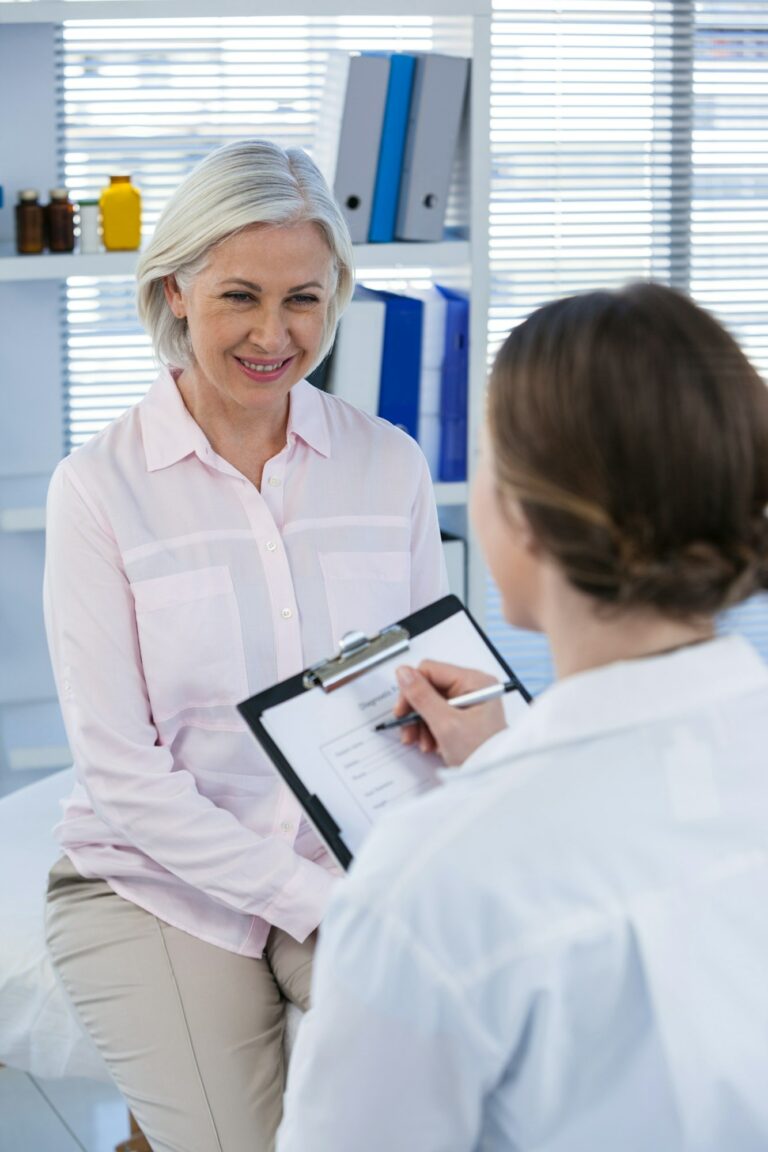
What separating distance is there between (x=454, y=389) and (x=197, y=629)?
107 centimetres

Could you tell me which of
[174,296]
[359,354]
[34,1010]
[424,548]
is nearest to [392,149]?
[359,354]

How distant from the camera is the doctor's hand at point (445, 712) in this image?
126 centimetres

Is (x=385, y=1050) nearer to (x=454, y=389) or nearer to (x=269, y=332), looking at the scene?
(x=269, y=332)

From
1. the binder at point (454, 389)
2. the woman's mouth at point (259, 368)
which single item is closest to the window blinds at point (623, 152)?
the binder at point (454, 389)

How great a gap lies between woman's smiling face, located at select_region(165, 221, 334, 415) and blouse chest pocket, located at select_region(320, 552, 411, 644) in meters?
0.23

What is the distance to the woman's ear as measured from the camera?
1711 mm

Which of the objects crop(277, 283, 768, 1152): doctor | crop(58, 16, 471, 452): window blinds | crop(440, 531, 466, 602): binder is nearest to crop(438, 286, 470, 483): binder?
crop(440, 531, 466, 602): binder

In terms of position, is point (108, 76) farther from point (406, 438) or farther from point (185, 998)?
point (185, 998)

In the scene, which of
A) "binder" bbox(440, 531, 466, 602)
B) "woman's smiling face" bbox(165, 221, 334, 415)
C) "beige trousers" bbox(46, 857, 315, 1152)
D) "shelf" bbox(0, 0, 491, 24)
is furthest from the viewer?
"binder" bbox(440, 531, 466, 602)

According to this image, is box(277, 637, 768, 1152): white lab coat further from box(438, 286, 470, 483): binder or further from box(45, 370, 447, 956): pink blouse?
box(438, 286, 470, 483): binder

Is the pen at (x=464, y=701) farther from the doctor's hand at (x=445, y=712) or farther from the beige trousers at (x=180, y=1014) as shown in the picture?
the beige trousers at (x=180, y=1014)

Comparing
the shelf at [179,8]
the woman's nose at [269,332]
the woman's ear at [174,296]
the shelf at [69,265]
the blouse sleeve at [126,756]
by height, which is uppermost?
the shelf at [179,8]

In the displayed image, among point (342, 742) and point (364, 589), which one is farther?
point (364, 589)

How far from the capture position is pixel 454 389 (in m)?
2.52
